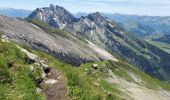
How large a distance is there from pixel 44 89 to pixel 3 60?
4.24m

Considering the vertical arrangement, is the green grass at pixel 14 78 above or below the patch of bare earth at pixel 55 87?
above

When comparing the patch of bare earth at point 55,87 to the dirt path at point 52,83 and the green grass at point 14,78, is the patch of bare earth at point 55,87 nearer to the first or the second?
the dirt path at point 52,83

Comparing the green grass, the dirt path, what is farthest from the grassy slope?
the dirt path

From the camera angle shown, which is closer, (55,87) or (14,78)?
(14,78)

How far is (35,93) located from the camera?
105 ft

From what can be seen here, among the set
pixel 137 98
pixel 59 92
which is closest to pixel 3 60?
pixel 59 92

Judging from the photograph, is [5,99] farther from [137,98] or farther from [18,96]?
[137,98]

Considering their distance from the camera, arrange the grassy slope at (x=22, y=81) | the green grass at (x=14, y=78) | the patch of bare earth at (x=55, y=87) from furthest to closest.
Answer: the patch of bare earth at (x=55, y=87)
the grassy slope at (x=22, y=81)
the green grass at (x=14, y=78)

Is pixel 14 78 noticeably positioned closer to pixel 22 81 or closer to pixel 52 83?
pixel 22 81

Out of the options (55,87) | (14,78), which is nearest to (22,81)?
(14,78)

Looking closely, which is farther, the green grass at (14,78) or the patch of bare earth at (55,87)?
the patch of bare earth at (55,87)

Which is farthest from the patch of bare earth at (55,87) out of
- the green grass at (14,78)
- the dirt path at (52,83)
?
the green grass at (14,78)

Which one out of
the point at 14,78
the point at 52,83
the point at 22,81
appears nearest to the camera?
the point at 22,81

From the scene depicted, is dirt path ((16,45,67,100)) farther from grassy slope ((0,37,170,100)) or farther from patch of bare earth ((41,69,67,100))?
grassy slope ((0,37,170,100))
